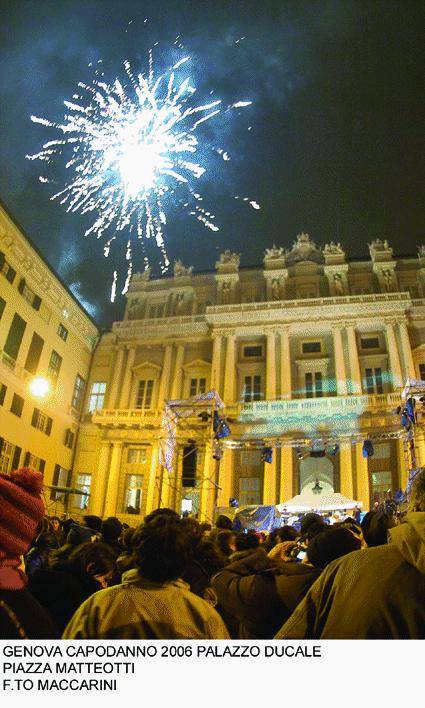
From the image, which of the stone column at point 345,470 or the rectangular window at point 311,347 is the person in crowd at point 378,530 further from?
the rectangular window at point 311,347

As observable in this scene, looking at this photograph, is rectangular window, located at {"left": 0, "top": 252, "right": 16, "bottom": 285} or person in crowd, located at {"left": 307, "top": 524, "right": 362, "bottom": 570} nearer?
person in crowd, located at {"left": 307, "top": 524, "right": 362, "bottom": 570}

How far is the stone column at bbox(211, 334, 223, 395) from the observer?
31.0 metres

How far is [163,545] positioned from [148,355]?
32845 mm

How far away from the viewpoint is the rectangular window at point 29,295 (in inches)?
1085

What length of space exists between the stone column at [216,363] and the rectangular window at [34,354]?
11.2 meters

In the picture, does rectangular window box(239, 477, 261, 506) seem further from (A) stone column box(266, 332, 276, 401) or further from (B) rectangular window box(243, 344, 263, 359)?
(B) rectangular window box(243, 344, 263, 359)

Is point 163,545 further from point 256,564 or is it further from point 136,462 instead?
point 136,462

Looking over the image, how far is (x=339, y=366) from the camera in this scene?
30375mm

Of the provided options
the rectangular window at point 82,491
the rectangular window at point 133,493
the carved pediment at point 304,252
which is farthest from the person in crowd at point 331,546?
the carved pediment at point 304,252

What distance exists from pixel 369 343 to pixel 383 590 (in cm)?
3167

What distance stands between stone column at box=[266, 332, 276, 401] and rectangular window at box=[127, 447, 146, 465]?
→ 9324mm

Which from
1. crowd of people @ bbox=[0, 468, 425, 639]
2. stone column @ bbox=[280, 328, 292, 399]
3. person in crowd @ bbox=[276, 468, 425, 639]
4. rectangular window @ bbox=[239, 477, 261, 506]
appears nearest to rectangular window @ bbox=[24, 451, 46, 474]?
rectangular window @ bbox=[239, 477, 261, 506]

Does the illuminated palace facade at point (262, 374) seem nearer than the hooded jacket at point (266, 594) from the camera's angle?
No
